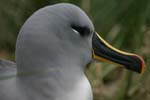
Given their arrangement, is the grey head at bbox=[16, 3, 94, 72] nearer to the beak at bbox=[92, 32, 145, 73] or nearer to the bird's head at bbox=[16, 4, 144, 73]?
the bird's head at bbox=[16, 4, 144, 73]

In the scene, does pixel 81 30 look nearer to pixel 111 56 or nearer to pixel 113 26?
pixel 111 56

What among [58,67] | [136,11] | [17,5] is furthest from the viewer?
[17,5]

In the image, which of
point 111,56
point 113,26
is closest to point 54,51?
point 111,56

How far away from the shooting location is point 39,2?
12.6ft

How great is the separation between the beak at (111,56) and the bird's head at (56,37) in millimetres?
38

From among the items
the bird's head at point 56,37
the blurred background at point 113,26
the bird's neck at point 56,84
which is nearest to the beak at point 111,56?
the bird's head at point 56,37

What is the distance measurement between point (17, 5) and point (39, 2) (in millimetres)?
141

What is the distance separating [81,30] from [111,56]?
0.22 metres

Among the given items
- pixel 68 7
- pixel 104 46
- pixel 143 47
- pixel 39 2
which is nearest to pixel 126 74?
pixel 143 47

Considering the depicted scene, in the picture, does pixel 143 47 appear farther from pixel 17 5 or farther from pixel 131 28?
pixel 17 5

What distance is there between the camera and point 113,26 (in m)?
4.05

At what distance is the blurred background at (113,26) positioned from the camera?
3674 millimetres

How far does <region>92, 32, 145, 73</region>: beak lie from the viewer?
2.86 meters

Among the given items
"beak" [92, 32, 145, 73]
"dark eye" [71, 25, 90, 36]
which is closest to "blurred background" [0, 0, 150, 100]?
"beak" [92, 32, 145, 73]
